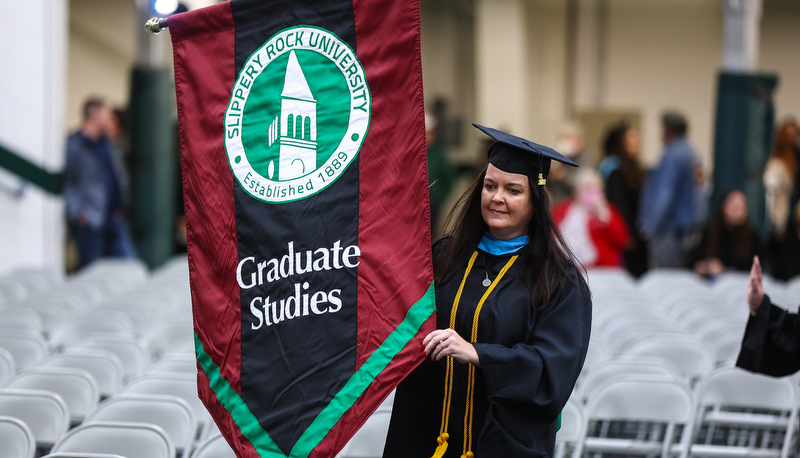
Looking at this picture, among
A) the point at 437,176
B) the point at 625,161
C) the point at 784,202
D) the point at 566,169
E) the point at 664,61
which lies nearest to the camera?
the point at 566,169

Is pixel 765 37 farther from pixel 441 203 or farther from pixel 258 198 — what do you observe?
pixel 258 198

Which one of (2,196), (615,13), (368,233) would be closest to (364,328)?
(368,233)

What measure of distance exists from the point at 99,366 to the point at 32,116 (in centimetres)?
661

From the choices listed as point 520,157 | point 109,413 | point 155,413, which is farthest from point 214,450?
point 520,157

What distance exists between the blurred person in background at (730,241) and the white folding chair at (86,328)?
532cm

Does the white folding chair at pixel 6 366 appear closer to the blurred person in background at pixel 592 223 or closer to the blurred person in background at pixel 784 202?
the blurred person in background at pixel 592 223

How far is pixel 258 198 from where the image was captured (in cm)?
255

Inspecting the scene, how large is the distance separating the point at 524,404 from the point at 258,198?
0.93 m

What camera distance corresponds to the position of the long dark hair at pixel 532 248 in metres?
2.46

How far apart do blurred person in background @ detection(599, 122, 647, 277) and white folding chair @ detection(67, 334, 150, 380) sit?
6.64m

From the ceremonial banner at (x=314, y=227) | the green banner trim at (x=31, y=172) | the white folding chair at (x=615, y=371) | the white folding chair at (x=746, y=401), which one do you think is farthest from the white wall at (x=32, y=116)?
the ceremonial banner at (x=314, y=227)

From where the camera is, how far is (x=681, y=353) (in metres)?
4.89

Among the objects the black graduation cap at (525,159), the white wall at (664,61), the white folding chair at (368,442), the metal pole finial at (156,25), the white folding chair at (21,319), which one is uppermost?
the white wall at (664,61)

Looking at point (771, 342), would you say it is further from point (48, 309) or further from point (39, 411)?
Answer: point (48, 309)
